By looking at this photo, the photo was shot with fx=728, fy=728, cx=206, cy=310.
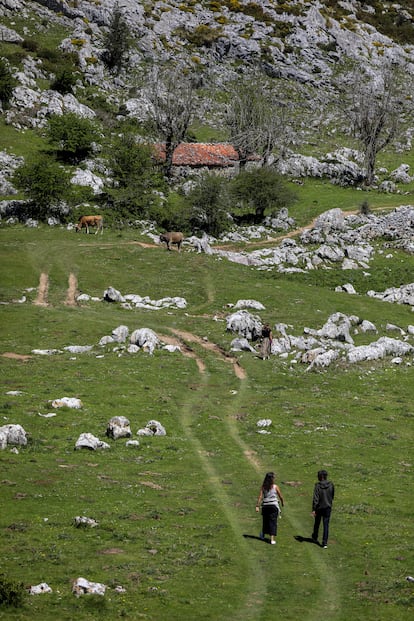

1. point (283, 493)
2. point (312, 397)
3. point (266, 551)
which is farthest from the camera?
point (312, 397)

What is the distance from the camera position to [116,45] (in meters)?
146

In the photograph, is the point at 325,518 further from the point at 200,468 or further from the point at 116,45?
the point at 116,45

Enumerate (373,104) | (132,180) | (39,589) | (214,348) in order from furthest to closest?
(373,104) < (132,180) < (214,348) < (39,589)

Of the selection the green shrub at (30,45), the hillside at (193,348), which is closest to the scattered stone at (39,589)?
the hillside at (193,348)

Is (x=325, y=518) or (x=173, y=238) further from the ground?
(x=325, y=518)

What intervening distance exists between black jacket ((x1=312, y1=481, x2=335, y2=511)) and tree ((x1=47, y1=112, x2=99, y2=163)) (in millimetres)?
86757

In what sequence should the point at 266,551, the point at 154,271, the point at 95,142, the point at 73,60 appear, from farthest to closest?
the point at 73,60
the point at 95,142
the point at 154,271
the point at 266,551

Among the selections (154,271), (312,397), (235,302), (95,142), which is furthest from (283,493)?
(95,142)

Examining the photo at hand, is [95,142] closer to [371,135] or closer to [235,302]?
[371,135]

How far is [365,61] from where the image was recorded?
556ft

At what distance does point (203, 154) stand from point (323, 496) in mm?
97842

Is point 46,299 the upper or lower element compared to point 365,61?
lower

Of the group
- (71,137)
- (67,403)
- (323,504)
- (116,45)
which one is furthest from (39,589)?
(116,45)

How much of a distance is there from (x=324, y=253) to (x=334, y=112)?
7823cm
